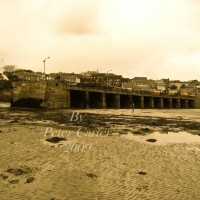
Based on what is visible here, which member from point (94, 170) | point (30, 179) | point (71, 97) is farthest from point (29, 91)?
point (30, 179)

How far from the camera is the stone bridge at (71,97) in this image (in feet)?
139

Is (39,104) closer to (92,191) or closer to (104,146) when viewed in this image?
(104,146)

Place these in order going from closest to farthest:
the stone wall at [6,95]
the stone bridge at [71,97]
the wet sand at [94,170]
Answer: the wet sand at [94,170] < the stone bridge at [71,97] < the stone wall at [6,95]

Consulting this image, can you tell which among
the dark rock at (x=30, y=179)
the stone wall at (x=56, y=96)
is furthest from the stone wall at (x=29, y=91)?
the dark rock at (x=30, y=179)

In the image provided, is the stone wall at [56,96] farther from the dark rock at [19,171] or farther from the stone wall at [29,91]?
the dark rock at [19,171]

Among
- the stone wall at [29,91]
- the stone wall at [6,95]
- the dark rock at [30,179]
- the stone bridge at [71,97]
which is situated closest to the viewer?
the dark rock at [30,179]

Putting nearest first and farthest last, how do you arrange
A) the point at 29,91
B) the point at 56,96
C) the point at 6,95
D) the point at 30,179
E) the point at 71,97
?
1. the point at 30,179
2. the point at 29,91
3. the point at 56,96
4. the point at 71,97
5. the point at 6,95

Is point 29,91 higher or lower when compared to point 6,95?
lower

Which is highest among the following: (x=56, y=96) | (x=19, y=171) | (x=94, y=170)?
(x=56, y=96)

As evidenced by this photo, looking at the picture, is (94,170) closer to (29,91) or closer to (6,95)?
(29,91)

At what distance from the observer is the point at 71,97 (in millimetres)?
55750

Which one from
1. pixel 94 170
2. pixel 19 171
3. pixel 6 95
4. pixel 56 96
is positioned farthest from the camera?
pixel 6 95

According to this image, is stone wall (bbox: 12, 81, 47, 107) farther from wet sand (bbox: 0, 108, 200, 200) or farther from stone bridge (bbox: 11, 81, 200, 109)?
wet sand (bbox: 0, 108, 200, 200)

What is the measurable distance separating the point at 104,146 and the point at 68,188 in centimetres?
620
